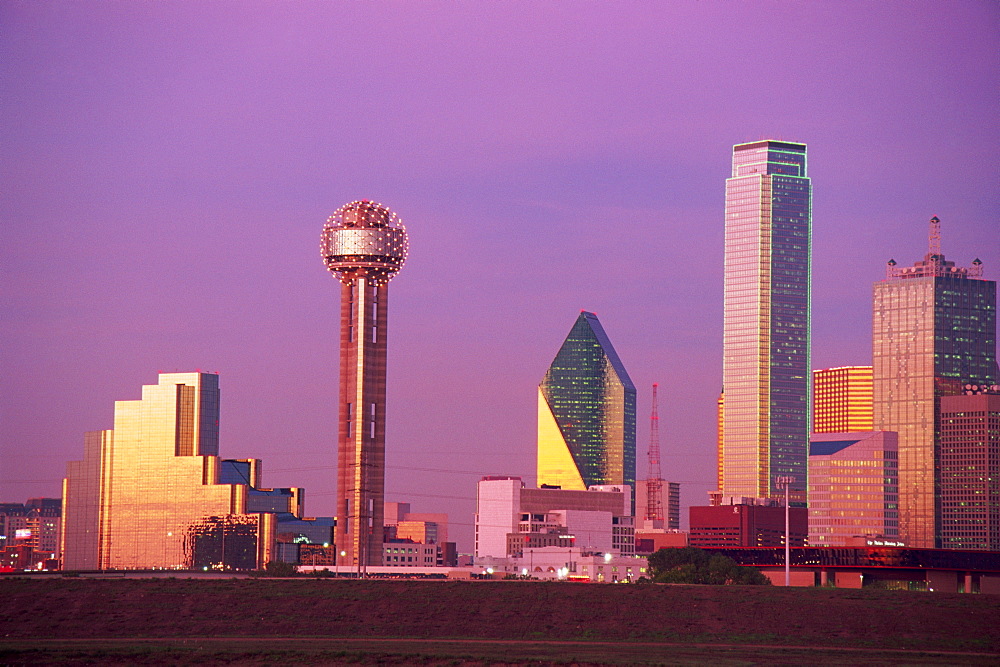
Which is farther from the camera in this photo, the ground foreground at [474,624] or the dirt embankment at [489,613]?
the dirt embankment at [489,613]

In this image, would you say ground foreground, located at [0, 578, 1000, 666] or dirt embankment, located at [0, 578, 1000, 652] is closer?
ground foreground, located at [0, 578, 1000, 666]

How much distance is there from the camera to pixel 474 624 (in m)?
156

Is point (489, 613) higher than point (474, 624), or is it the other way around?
point (489, 613)

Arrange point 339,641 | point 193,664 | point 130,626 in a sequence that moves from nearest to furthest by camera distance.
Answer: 1. point 193,664
2. point 339,641
3. point 130,626

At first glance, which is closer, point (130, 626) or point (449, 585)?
point (130, 626)

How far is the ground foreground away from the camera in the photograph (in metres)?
129

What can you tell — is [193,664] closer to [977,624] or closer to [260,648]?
[260,648]

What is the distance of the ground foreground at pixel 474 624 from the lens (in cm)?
12900

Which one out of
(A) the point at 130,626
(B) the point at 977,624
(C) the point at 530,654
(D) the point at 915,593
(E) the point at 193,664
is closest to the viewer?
(E) the point at 193,664

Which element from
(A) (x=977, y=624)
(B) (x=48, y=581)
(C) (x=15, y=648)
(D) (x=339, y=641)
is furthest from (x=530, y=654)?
(B) (x=48, y=581)

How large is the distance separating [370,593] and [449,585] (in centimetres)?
1197

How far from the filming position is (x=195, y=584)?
175m

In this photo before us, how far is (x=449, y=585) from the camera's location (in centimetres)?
17850

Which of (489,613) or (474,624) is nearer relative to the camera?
(474,624)
